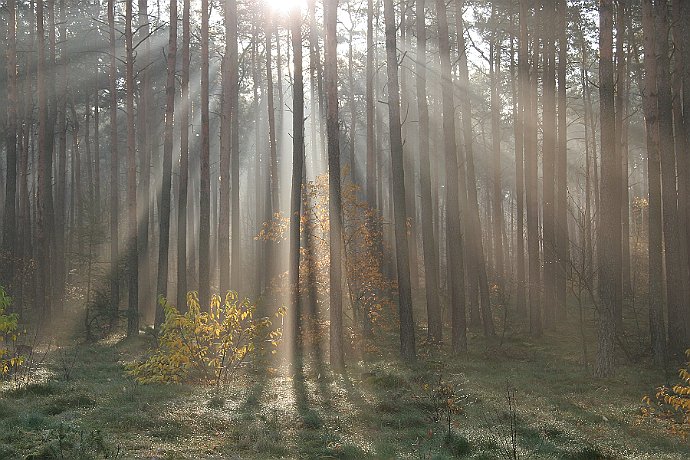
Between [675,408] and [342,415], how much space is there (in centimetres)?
489

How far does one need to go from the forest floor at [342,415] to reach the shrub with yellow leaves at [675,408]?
0.19m

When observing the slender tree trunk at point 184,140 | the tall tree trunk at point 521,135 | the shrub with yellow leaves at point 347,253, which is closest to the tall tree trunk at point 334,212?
the shrub with yellow leaves at point 347,253

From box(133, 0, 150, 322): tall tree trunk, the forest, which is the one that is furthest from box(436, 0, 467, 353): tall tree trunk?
box(133, 0, 150, 322): tall tree trunk

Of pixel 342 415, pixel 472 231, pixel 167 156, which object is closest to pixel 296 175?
pixel 167 156

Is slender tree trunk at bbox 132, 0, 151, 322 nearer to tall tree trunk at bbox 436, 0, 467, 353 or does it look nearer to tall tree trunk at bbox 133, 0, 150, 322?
tall tree trunk at bbox 133, 0, 150, 322

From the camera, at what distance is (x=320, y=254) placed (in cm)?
2064

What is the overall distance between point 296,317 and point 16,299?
11.6 metres

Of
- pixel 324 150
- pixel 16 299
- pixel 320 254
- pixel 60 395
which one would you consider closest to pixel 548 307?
pixel 320 254

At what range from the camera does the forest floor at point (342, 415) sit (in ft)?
27.0

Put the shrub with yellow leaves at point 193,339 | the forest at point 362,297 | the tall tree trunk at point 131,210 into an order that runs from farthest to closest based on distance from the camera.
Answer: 1. the tall tree trunk at point 131,210
2. the shrub with yellow leaves at point 193,339
3. the forest at point 362,297

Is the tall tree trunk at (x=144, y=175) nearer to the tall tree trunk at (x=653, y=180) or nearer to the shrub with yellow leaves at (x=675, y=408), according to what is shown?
the tall tree trunk at (x=653, y=180)

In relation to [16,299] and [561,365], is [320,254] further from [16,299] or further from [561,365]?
[16,299]

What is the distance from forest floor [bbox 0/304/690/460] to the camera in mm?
8219

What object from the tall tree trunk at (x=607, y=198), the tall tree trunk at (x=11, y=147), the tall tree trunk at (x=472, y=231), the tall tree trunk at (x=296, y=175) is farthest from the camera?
the tall tree trunk at (x=11, y=147)
